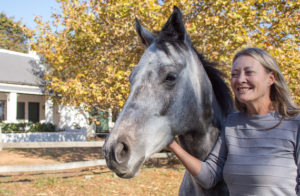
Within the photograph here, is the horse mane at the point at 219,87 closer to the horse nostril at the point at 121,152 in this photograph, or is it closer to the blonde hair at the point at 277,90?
the blonde hair at the point at 277,90

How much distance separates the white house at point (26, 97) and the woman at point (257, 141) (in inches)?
722

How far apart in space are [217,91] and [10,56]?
2412 centimetres

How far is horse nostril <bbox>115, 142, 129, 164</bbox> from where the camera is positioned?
4.45 ft

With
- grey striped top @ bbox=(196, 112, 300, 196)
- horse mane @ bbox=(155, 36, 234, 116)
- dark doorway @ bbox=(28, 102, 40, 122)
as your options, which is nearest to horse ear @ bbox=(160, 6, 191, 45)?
horse mane @ bbox=(155, 36, 234, 116)

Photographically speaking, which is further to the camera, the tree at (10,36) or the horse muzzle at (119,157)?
the tree at (10,36)

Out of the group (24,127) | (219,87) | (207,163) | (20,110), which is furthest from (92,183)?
(20,110)

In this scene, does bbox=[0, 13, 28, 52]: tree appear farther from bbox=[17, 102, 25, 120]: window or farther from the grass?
the grass

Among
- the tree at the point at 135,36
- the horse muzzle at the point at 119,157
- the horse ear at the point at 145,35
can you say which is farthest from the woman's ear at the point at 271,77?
the tree at the point at 135,36

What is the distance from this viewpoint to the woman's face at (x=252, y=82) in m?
1.64

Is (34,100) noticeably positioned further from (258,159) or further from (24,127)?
(258,159)

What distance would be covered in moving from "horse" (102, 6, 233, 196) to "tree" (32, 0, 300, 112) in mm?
4356

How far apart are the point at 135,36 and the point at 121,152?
6.60 metres

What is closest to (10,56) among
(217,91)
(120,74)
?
(120,74)

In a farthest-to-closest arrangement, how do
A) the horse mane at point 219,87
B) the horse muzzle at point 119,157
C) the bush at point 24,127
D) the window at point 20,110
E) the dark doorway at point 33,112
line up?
the dark doorway at point 33,112
the window at point 20,110
the bush at point 24,127
the horse mane at point 219,87
the horse muzzle at point 119,157
